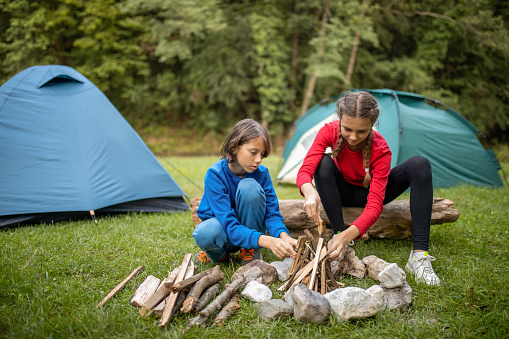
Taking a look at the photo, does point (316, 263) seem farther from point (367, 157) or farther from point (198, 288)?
point (367, 157)

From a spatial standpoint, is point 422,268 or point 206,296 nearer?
point 206,296

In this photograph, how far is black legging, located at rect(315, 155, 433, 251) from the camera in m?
2.22

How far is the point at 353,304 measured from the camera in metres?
1.69

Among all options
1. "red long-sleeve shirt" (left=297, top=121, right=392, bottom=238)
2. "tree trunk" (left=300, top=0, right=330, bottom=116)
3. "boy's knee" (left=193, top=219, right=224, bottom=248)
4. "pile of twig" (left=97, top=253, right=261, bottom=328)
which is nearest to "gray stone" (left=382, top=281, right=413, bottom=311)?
"red long-sleeve shirt" (left=297, top=121, right=392, bottom=238)

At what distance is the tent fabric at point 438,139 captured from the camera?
498 centimetres

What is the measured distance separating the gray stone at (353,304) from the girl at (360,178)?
24cm

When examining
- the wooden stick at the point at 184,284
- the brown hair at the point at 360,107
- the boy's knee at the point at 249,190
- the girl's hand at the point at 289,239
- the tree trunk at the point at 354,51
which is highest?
the tree trunk at the point at 354,51

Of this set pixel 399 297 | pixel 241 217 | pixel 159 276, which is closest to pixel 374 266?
pixel 399 297

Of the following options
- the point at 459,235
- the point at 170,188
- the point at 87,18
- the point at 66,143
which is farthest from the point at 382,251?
the point at 87,18

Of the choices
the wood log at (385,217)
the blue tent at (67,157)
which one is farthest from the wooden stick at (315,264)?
the blue tent at (67,157)

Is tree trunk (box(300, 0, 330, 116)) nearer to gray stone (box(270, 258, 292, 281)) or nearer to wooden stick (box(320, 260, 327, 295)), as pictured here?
gray stone (box(270, 258, 292, 281))

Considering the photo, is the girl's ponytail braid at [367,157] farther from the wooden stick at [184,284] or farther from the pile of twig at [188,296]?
the wooden stick at [184,284]

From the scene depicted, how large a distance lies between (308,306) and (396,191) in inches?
49.6

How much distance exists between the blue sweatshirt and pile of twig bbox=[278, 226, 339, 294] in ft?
0.74
